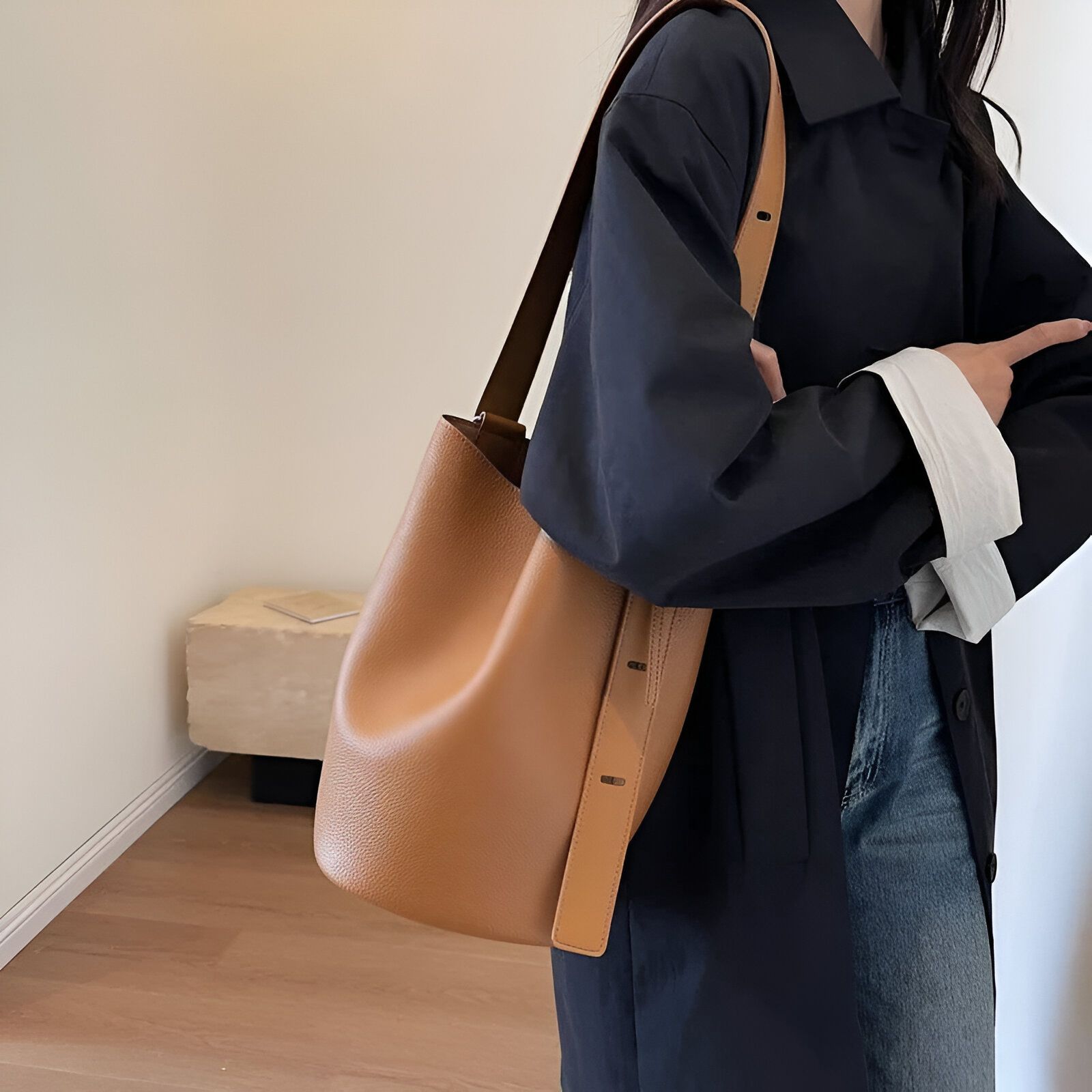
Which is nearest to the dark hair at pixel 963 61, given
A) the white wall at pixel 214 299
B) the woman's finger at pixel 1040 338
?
the woman's finger at pixel 1040 338

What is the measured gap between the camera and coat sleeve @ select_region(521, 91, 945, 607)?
53 centimetres

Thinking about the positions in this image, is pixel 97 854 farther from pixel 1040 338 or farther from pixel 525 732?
pixel 1040 338

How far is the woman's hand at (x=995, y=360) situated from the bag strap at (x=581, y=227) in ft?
0.42

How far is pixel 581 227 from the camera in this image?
2.22ft

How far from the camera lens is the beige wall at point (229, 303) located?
1929 mm

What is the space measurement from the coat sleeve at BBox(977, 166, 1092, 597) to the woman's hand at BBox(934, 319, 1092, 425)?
4cm

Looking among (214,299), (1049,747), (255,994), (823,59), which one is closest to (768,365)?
(823,59)

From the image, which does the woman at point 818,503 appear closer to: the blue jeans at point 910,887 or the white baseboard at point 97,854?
the blue jeans at point 910,887

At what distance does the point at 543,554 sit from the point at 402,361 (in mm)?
2035

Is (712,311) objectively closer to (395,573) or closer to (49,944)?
(395,573)

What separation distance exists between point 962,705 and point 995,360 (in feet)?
0.78

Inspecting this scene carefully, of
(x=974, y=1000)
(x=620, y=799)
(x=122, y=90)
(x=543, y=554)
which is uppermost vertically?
(x=122, y=90)

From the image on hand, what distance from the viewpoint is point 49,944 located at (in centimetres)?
189

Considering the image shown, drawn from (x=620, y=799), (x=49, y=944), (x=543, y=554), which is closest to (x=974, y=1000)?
(x=620, y=799)
